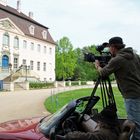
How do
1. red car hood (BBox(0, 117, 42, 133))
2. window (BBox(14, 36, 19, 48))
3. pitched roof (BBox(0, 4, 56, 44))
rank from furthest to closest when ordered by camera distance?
window (BBox(14, 36, 19, 48)), pitched roof (BBox(0, 4, 56, 44)), red car hood (BBox(0, 117, 42, 133))

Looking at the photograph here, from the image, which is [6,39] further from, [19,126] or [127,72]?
[127,72]

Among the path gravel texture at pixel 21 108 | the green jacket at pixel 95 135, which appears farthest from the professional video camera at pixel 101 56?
the path gravel texture at pixel 21 108

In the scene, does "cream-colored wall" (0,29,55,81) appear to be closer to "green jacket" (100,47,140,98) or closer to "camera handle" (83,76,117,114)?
"camera handle" (83,76,117,114)

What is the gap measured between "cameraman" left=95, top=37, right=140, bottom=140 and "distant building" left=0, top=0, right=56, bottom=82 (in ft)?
148

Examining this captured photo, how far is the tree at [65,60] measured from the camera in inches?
2874

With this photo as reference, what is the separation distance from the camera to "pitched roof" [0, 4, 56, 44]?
55438 millimetres

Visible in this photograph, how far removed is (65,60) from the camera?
7412 centimetres

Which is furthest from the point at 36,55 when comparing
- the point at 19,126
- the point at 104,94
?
the point at 104,94

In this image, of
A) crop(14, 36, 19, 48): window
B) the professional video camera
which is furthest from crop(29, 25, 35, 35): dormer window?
the professional video camera

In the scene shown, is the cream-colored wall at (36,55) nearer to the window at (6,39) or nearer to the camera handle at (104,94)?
the window at (6,39)

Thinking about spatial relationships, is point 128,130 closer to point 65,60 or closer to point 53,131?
point 53,131

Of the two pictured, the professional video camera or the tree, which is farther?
the tree

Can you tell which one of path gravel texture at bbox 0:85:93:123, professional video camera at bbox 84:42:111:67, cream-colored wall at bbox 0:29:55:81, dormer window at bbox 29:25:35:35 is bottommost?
path gravel texture at bbox 0:85:93:123

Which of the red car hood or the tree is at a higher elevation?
the tree
